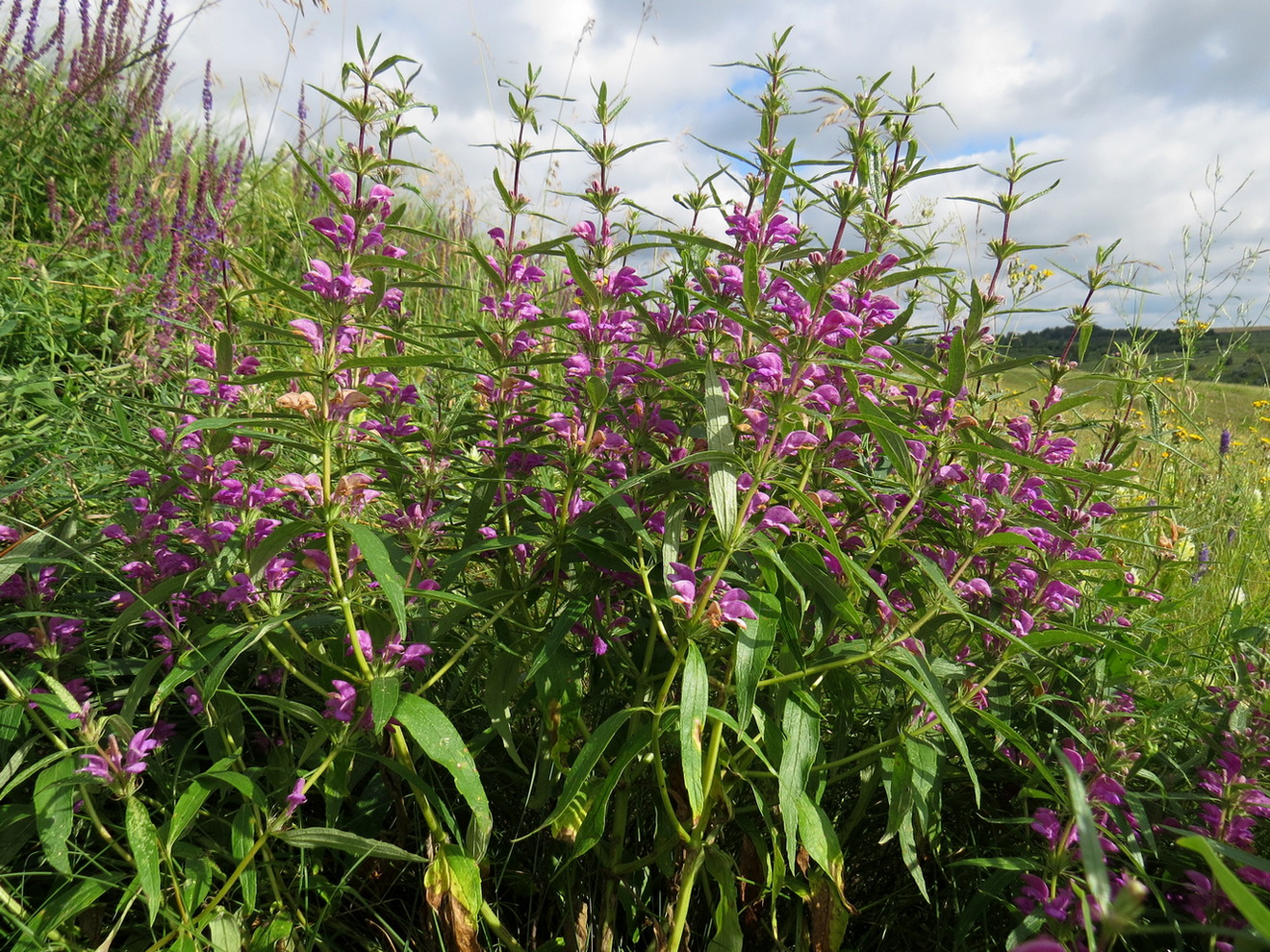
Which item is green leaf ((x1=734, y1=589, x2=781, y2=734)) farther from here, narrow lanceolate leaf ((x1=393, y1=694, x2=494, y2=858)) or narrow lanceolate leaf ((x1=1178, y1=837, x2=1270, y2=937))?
narrow lanceolate leaf ((x1=1178, y1=837, x2=1270, y2=937))

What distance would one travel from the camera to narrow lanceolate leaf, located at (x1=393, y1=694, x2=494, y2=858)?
57.6 inches

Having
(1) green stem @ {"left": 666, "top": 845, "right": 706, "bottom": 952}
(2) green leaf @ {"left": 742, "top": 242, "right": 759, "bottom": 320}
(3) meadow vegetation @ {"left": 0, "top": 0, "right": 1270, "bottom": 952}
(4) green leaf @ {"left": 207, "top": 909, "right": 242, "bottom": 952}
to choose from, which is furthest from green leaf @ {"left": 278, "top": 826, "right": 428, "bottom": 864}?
(2) green leaf @ {"left": 742, "top": 242, "right": 759, "bottom": 320}

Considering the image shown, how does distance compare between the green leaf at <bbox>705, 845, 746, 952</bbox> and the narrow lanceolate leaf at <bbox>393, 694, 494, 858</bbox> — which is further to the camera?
the green leaf at <bbox>705, 845, 746, 952</bbox>

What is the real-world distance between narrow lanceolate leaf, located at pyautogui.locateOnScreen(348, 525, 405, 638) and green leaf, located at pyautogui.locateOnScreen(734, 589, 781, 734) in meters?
0.63

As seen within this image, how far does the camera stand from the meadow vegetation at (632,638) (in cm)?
155

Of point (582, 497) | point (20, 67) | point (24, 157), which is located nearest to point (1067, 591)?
point (582, 497)

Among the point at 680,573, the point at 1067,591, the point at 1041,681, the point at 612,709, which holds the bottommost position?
the point at 612,709

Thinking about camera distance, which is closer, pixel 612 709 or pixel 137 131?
pixel 612 709

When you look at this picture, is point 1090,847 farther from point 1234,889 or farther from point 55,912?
point 55,912

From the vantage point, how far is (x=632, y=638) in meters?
2.18

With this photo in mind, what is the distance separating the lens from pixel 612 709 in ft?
6.97

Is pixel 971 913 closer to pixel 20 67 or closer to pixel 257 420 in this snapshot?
pixel 257 420

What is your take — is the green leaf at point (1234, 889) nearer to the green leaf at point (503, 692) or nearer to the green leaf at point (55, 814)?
the green leaf at point (503, 692)

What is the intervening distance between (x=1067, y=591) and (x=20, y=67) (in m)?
7.23
